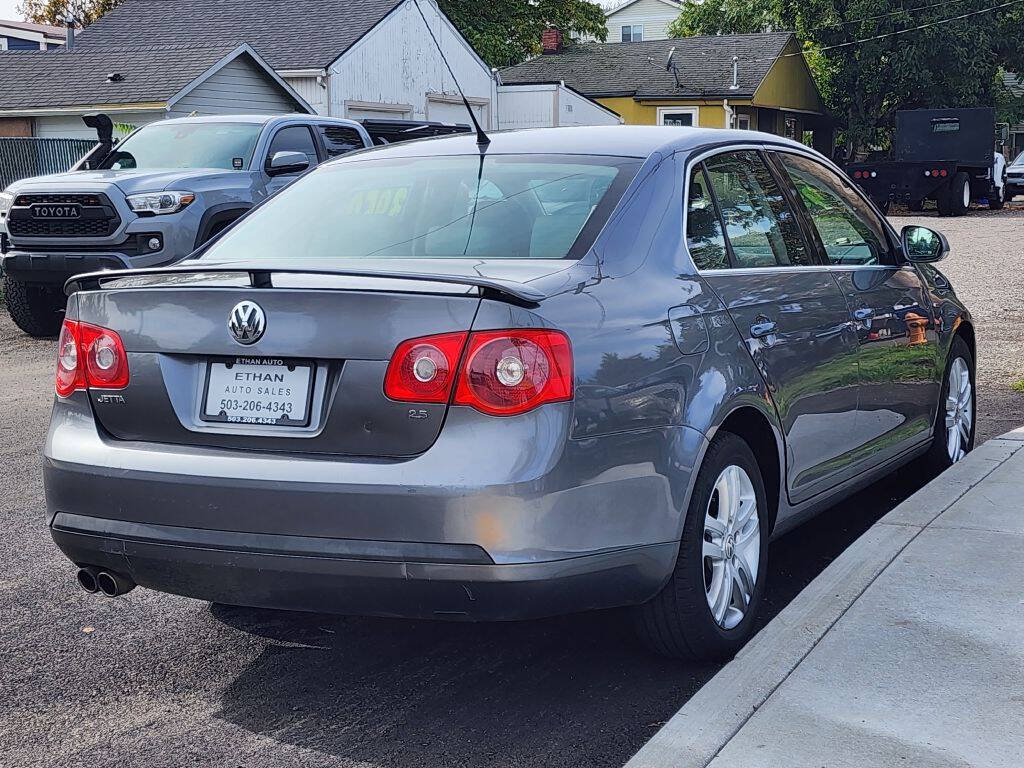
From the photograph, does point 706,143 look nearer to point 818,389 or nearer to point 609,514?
point 818,389

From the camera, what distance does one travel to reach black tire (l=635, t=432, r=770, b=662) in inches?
151

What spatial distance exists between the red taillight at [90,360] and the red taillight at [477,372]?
0.86 meters

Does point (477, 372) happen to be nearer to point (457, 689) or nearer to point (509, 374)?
point (509, 374)

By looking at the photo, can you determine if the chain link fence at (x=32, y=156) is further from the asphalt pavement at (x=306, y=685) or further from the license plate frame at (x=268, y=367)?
the license plate frame at (x=268, y=367)

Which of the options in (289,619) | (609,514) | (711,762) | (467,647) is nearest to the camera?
(711,762)

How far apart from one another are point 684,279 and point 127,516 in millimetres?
1737

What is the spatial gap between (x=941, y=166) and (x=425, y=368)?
32.0 metres

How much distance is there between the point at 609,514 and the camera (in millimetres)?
3549

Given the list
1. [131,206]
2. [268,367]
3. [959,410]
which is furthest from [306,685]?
[131,206]

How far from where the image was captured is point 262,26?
33.1 metres

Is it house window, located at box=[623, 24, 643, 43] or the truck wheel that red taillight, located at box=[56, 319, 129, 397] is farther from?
house window, located at box=[623, 24, 643, 43]

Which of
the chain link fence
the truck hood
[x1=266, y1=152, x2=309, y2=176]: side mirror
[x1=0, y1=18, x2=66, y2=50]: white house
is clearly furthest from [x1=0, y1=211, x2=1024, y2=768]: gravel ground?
[x1=0, y1=18, x2=66, y2=50]: white house

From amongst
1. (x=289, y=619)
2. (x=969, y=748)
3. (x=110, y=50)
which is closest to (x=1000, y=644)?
(x=969, y=748)

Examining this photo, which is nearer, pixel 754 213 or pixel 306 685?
pixel 306 685
